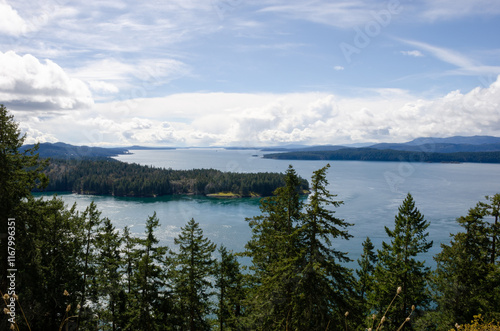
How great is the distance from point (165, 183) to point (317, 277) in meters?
129

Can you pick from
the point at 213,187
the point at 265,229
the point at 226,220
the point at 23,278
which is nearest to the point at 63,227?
the point at 23,278

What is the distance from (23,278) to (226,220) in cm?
6339

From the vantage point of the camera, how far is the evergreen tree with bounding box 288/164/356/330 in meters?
9.88

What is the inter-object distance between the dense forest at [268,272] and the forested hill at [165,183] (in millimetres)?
98123

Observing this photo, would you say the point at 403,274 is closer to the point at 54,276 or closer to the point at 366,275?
the point at 366,275

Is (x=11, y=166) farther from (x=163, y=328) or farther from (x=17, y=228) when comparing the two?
(x=163, y=328)

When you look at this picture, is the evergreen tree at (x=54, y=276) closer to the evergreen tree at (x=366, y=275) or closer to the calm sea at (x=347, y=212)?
the evergreen tree at (x=366, y=275)

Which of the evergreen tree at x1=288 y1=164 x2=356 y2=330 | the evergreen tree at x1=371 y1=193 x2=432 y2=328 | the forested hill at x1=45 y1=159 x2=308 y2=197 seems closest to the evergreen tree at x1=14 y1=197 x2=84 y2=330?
the evergreen tree at x1=288 y1=164 x2=356 y2=330

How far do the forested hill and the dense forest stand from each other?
98.1 metres

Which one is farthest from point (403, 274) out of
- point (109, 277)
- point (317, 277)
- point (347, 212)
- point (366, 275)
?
point (347, 212)

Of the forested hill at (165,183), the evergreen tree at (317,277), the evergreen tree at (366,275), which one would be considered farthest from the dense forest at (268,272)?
the forested hill at (165,183)

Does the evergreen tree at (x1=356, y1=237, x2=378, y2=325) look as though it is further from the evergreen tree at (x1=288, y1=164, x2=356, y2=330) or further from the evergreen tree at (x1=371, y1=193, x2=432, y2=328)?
the evergreen tree at (x1=288, y1=164, x2=356, y2=330)

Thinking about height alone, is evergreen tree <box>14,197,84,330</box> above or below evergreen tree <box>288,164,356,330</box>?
below

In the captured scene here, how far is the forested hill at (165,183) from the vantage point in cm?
12488
